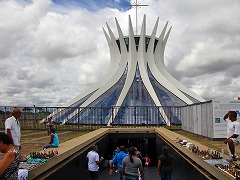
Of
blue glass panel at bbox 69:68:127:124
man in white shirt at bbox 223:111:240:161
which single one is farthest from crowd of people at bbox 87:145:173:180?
blue glass panel at bbox 69:68:127:124

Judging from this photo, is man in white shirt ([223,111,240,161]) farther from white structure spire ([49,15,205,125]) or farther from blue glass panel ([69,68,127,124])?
white structure spire ([49,15,205,125])

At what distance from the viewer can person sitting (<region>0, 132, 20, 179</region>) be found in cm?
330

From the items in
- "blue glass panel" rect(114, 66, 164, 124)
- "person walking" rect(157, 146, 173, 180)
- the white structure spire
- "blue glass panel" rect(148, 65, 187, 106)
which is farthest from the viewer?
"blue glass panel" rect(148, 65, 187, 106)

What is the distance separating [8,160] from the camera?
3316 millimetres

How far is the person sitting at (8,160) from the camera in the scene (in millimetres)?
3303

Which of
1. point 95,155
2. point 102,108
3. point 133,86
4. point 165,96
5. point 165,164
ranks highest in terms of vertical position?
point 133,86

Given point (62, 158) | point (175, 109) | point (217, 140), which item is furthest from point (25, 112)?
point (62, 158)

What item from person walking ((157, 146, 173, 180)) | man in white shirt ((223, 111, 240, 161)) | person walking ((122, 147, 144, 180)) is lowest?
person walking ((157, 146, 173, 180))

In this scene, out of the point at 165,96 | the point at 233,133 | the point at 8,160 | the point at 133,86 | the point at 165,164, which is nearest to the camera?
the point at 8,160

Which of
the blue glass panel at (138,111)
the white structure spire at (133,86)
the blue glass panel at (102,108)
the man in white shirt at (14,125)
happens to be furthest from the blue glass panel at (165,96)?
the man in white shirt at (14,125)

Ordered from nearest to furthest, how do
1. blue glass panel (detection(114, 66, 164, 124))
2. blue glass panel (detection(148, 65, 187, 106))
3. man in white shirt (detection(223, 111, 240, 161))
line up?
man in white shirt (detection(223, 111, 240, 161))
blue glass panel (detection(114, 66, 164, 124))
blue glass panel (detection(148, 65, 187, 106))

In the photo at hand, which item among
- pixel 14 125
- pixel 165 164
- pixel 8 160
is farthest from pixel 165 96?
pixel 8 160

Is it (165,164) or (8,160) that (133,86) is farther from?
(8,160)

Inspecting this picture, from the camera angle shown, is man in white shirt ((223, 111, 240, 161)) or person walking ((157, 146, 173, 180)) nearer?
man in white shirt ((223, 111, 240, 161))
